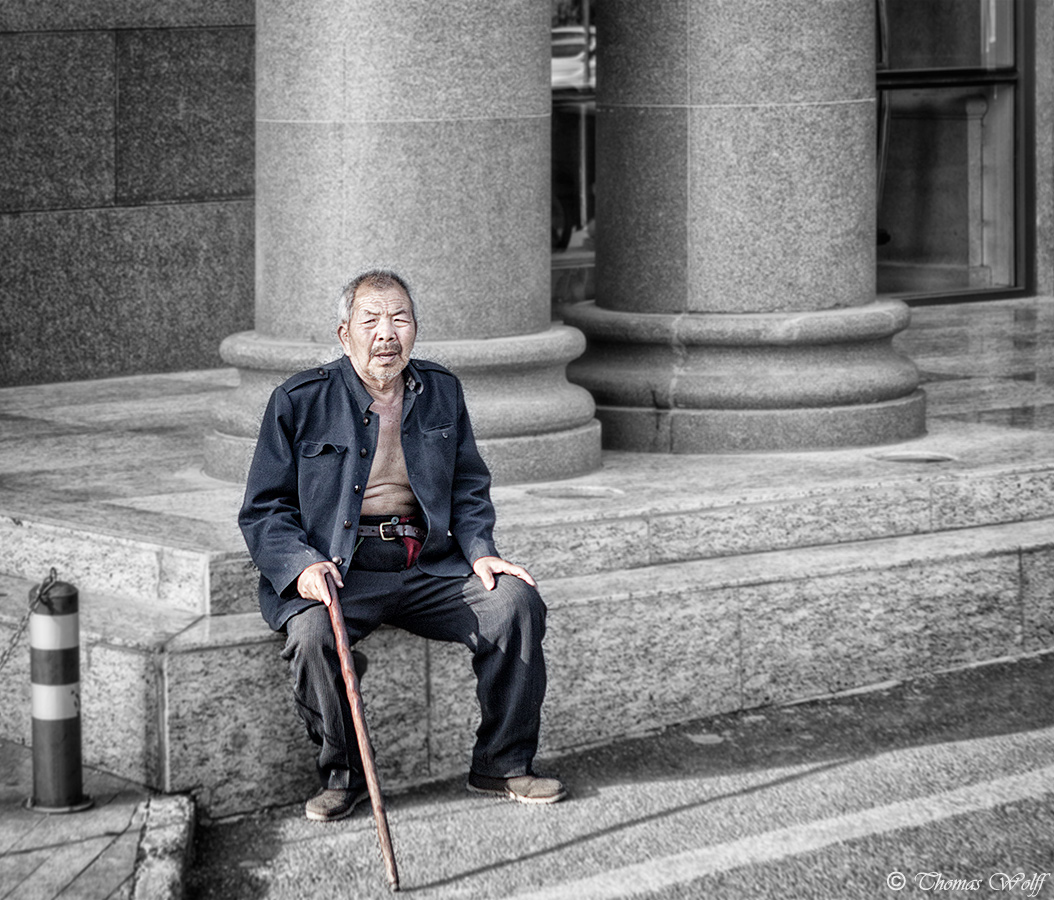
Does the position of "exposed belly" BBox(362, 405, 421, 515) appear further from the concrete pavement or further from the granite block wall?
the granite block wall

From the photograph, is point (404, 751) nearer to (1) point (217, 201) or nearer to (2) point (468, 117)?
(2) point (468, 117)

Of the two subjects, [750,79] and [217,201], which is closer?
[750,79]

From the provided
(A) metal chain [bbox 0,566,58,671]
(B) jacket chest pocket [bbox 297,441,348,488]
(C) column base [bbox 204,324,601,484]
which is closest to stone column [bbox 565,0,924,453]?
(C) column base [bbox 204,324,601,484]

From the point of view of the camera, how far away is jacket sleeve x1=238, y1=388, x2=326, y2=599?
222 inches

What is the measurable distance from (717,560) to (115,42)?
18.3ft

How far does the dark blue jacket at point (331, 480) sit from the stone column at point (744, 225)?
2.61m

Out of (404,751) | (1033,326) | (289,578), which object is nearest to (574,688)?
(404,751)

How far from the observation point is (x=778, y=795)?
19.5 feet

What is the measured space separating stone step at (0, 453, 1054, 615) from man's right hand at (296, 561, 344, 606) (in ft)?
1.99

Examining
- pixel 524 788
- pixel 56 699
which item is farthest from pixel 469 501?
pixel 56 699

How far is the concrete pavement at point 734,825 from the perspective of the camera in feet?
17.2

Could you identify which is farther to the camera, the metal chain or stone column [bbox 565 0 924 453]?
stone column [bbox 565 0 924 453]

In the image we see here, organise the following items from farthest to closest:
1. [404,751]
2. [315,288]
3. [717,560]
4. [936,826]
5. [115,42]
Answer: [115,42] < [315,288] < [717,560] < [404,751] < [936,826]

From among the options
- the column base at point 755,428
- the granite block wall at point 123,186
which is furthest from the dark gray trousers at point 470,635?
the granite block wall at point 123,186
